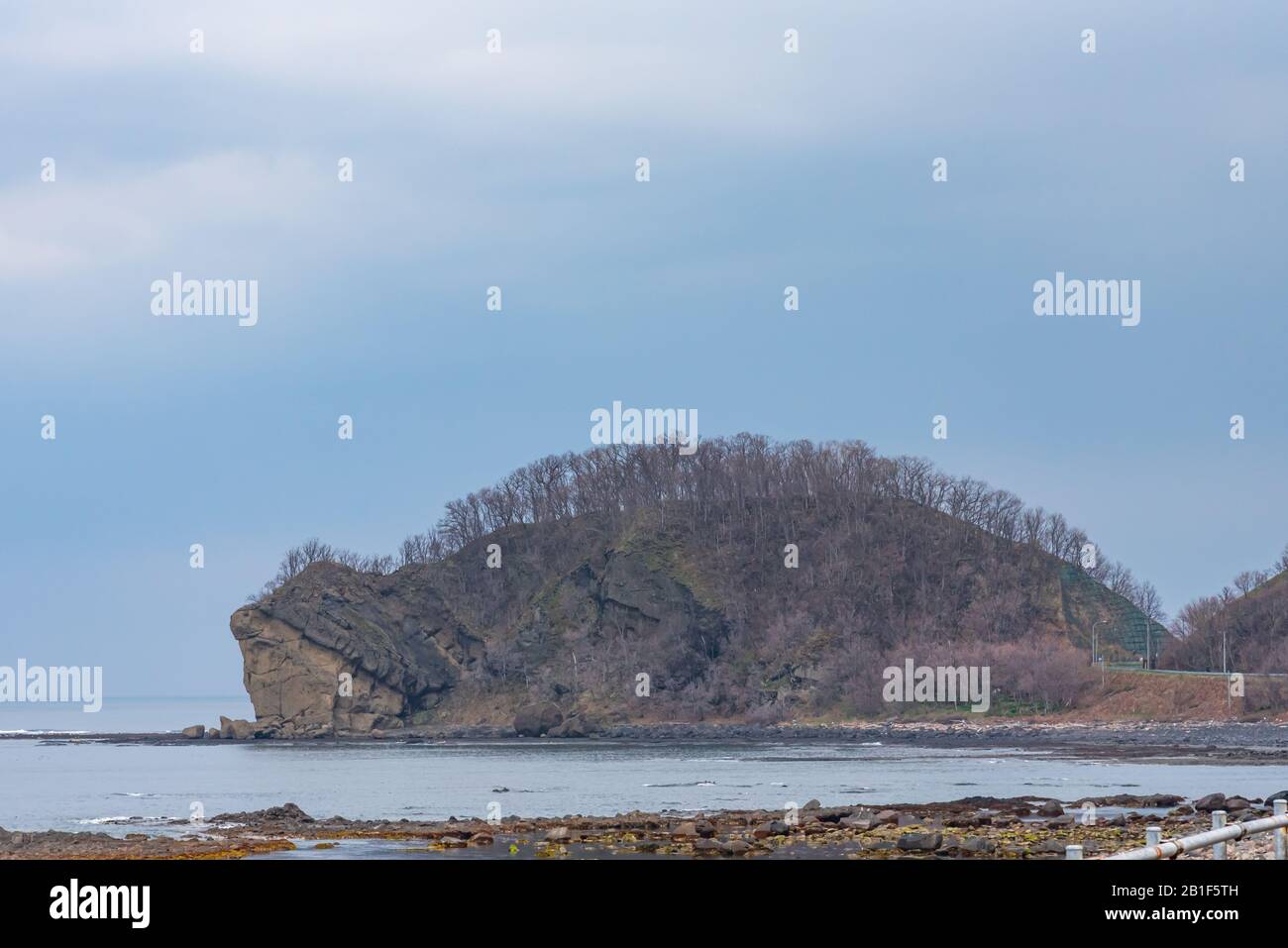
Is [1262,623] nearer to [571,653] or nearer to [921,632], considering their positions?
[921,632]

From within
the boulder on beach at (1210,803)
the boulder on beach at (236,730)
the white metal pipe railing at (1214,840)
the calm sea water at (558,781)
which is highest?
the white metal pipe railing at (1214,840)

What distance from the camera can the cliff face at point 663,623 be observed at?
15462cm

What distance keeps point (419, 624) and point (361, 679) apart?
13.3m

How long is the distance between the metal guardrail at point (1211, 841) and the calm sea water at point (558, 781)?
3554 cm

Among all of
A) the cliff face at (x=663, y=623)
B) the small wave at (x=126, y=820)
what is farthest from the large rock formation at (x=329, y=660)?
the small wave at (x=126, y=820)

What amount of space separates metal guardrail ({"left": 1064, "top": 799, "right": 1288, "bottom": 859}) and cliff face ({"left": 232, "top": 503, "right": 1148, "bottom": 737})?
130413mm

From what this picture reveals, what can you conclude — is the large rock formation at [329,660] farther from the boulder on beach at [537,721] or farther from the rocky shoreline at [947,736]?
the boulder on beach at [537,721]

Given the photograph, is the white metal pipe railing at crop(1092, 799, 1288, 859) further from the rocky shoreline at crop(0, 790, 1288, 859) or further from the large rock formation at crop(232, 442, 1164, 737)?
the large rock formation at crop(232, 442, 1164, 737)

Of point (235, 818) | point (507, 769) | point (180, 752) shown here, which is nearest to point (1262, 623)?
point (507, 769)

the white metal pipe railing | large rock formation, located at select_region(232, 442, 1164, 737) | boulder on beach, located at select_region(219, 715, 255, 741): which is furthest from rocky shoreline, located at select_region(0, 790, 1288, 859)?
boulder on beach, located at select_region(219, 715, 255, 741)

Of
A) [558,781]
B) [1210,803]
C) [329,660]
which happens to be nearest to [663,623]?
[329,660]

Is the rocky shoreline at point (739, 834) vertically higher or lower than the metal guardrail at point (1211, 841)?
lower

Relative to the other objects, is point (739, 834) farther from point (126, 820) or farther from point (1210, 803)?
point (126, 820)

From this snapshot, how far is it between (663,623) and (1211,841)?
14797cm
